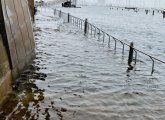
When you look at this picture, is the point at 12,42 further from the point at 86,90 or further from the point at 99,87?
the point at 99,87

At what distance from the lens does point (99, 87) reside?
1370 cm

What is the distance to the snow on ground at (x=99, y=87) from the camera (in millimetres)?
10797

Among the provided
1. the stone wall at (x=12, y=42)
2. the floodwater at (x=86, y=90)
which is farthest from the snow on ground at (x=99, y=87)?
the stone wall at (x=12, y=42)

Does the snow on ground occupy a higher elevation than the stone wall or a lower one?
lower

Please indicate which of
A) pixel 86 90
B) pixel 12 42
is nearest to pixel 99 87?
pixel 86 90

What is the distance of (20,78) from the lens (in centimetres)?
1293

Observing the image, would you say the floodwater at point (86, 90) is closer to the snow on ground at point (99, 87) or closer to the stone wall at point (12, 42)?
the snow on ground at point (99, 87)

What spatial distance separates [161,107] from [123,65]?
7.13 m

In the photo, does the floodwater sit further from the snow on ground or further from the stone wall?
the stone wall

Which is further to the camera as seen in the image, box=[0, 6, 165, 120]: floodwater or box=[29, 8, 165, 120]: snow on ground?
box=[29, 8, 165, 120]: snow on ground

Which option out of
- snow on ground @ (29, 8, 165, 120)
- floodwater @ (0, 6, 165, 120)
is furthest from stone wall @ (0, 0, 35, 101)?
snow on ground @ (29, 8, 165, 120)

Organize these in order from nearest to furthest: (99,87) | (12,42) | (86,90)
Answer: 1. (12,42)
2. (86,90)
3. (99,87)

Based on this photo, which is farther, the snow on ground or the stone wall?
the snow on ground

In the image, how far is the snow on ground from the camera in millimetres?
10797
